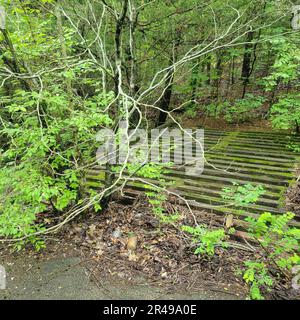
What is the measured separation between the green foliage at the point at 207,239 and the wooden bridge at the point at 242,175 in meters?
0.42

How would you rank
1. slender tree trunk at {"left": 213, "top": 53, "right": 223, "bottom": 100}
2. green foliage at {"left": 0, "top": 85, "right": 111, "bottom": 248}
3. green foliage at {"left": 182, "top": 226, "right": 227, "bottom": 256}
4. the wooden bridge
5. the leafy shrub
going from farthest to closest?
slender tree trunk at {"left": 213, "top": 53, "right": 223, "bottom": 100} < the leafy shrub < the wooden bridge < green foliage at {"left": 0, "top": 85, "right": 111, "bottom": 248} < green foliage at {"left": 182, "top": 226, "right": 227, "bottom": 256}

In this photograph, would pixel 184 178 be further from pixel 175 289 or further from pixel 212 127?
pixel 212 127

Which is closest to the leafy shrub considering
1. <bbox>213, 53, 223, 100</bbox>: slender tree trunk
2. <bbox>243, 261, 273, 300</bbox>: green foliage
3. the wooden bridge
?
the wooden bridge

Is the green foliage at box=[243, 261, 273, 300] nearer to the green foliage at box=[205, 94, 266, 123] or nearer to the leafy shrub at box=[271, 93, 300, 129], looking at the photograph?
the leafy shrub at box=[271, 93, 300, 129]

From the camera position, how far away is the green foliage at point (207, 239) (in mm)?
2787

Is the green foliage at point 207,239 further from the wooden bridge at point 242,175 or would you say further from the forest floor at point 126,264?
the wooden bridge at point 242,175

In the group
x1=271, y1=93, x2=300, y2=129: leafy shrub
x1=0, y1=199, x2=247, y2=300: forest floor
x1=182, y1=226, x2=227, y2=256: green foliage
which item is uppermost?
x1=271, y1=93, x2=300, y2=129: leafy shrub

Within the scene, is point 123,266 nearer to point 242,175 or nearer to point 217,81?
point 242,175

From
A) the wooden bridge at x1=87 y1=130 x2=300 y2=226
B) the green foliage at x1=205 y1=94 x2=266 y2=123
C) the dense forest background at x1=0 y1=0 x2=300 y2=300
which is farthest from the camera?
the green foliage at x1=205 y1=94 x2=266 y2=123

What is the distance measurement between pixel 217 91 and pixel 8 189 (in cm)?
783

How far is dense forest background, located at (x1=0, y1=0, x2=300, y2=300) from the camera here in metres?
3.14

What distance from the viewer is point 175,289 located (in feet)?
9.30

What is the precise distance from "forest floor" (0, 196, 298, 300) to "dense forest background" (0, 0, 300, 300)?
32cm
